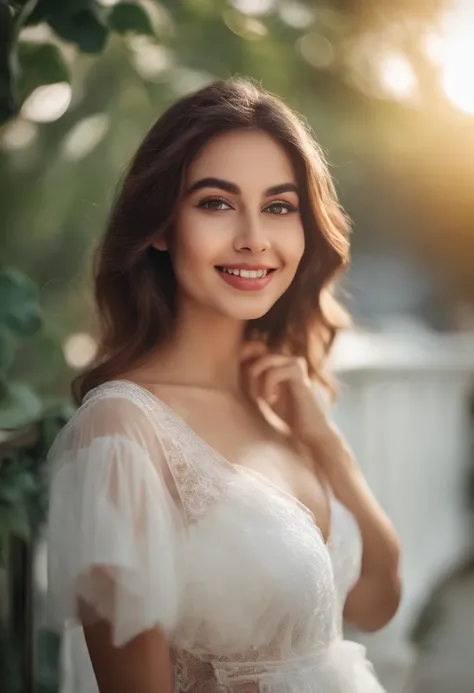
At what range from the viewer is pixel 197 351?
1344 mm

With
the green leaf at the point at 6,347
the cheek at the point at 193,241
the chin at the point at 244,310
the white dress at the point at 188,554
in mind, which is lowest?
the white dress at the point at 188,554

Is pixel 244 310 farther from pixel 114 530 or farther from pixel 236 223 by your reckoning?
pixel 114 530

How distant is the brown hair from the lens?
1.21 m

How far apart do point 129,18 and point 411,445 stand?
2.59 meters

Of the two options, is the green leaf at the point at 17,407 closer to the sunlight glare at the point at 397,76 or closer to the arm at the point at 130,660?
the arm at the point at 130,660

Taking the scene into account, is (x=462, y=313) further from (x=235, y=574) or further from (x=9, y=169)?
(x=235, y=574)

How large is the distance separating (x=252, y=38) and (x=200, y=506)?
4.22ft

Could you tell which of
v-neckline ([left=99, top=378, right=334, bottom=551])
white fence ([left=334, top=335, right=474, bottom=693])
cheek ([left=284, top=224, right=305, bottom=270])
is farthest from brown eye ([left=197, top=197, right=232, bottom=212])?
white fence ([left=334, top=335, right=474, bottom=693])

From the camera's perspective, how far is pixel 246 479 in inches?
48.7

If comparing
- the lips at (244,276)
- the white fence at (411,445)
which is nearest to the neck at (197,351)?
the lips at (244,276)

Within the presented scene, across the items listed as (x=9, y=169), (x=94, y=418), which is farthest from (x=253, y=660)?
(x=9, y=169)

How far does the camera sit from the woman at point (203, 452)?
3.59ft

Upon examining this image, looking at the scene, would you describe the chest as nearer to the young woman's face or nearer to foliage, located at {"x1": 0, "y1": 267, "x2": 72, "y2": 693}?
the young woman's face

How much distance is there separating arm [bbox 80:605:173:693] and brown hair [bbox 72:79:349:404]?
13.9 inches
